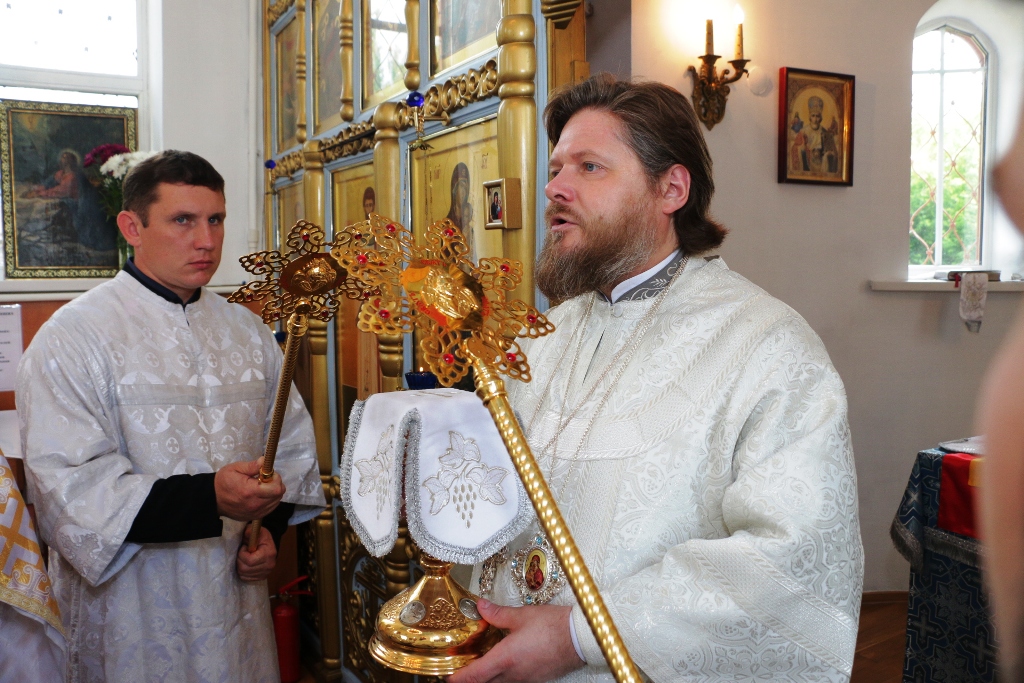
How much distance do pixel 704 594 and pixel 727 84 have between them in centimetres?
254

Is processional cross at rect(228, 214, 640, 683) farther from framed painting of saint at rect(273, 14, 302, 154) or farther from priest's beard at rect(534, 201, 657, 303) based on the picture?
framed painting of saint at rect(273, 14, 302, 154)

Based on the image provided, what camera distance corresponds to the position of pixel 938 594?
303cm

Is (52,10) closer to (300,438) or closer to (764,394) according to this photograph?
(300,438)

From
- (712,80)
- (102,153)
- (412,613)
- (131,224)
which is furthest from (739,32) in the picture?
(102,153)

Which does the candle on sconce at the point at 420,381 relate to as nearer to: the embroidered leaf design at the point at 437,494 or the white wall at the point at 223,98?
the embroidered leaf design at the point at 437,494

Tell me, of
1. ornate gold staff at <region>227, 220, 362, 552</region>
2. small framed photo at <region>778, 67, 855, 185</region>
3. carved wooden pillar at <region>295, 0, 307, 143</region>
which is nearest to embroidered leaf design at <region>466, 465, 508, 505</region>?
ornate gold staff at <region>227, 220, 362, 552</region>

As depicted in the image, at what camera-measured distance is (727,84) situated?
10.8ft

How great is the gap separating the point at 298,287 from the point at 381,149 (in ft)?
6.38

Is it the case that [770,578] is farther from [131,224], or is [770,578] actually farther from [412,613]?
[131,224]

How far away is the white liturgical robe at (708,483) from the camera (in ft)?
4.19

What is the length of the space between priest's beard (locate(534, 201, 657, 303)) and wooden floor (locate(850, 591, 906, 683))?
2642 millimetres

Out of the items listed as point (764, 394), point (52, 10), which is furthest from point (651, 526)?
point (52, 10)

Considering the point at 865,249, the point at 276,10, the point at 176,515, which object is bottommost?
the point at 176,515

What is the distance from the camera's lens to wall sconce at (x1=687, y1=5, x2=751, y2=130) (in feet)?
10.0
